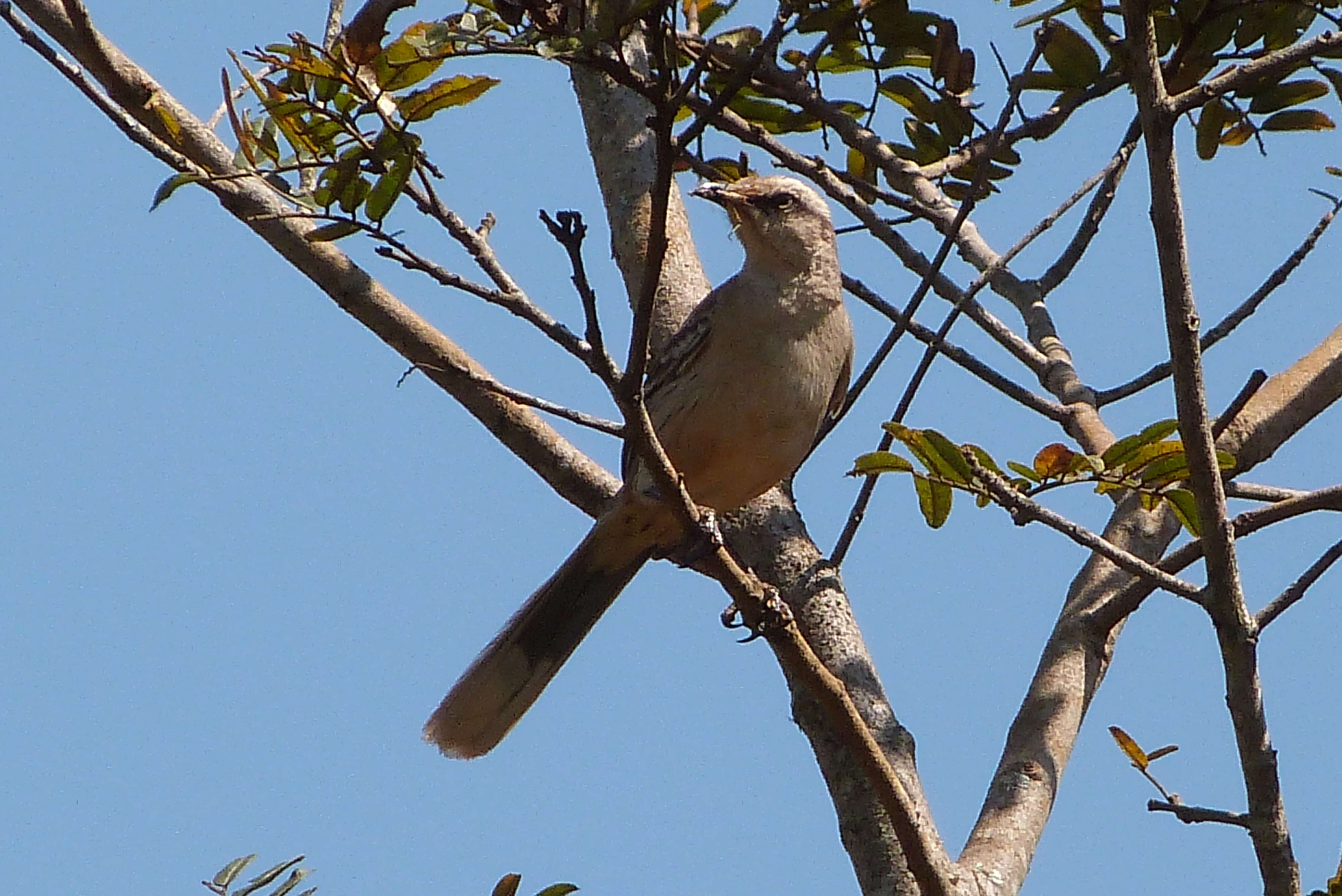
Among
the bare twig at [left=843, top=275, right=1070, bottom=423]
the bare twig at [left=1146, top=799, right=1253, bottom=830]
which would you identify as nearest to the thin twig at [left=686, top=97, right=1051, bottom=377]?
the bare twig at [left=843, top=275, right=1070, bottom=423]

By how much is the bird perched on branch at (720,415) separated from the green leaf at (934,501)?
1512 millimetres

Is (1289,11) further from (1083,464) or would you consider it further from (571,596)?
(571,596)

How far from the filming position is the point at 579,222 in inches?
106

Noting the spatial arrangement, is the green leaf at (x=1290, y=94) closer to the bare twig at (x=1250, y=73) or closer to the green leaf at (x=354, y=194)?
the bare twig at (x=1250, y=73)

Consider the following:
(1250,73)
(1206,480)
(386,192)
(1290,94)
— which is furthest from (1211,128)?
(386,192)

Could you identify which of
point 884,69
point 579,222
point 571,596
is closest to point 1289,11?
point 884,69

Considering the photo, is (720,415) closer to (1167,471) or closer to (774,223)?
(774,223)

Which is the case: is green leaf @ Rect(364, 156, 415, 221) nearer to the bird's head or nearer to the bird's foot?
the bird's foot

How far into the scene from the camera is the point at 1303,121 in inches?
197

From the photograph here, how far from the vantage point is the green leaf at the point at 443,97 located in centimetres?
368

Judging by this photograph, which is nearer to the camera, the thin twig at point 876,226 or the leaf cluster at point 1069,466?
the leaf cluster at point 1069,466

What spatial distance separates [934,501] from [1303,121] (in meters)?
2.25

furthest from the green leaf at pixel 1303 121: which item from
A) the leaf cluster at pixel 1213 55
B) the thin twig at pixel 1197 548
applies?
the thin twig at pixel 1197 548

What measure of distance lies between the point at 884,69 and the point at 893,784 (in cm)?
244
